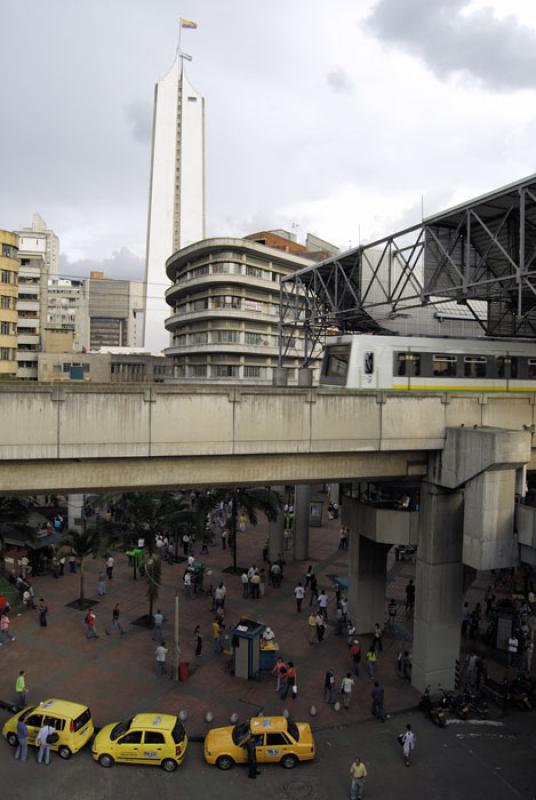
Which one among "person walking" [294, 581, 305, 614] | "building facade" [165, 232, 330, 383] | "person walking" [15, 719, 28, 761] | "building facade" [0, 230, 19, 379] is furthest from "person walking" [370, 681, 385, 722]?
"building facade" [165, 232, 330, 383]

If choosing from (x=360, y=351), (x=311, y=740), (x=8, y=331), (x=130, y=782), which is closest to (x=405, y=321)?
(x=360, y=351)

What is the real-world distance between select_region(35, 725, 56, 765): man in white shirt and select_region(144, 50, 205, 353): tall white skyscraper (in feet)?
381

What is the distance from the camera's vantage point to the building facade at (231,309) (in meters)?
70.4

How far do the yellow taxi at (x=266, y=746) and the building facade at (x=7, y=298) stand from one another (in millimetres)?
47019

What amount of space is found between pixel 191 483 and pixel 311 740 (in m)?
7.59

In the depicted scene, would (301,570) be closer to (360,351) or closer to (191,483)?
(360,351)

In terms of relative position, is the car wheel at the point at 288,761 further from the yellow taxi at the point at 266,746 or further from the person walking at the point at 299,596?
the person walking at the point at 299,596

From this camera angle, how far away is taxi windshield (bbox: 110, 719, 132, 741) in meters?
15.0

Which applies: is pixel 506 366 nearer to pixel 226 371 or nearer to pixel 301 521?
pixel 301 521

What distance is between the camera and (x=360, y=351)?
69.9 feet

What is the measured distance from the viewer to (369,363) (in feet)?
70.7

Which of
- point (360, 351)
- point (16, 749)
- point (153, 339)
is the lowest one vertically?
point (16, 749)

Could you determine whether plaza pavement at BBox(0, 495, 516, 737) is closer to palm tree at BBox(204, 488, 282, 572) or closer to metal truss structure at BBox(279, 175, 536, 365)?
palm tree at BBox(204, 488, 282, 572)

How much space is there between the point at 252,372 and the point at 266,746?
59.3 meters
